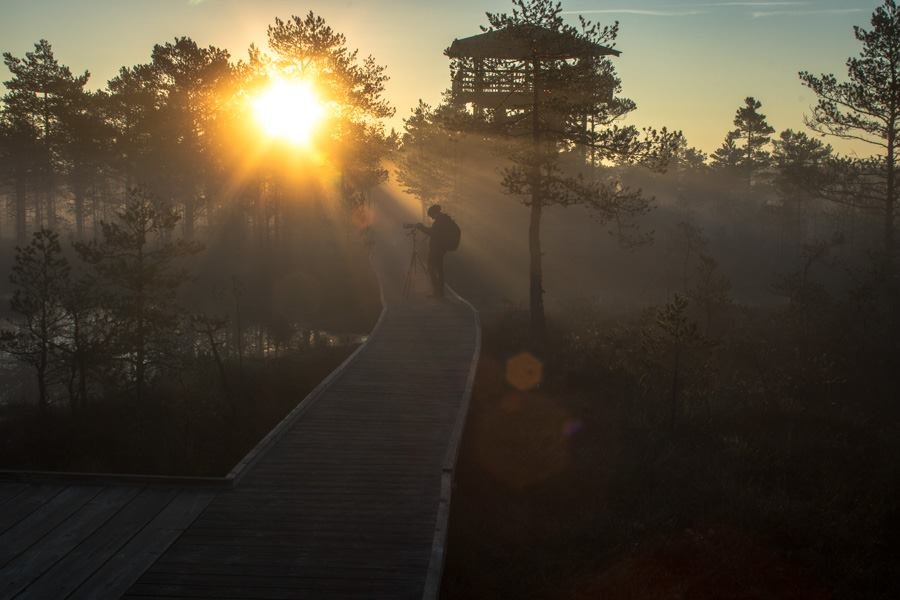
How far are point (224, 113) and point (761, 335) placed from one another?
29.8 metres

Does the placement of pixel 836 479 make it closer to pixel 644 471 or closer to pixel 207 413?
pixel 644 471

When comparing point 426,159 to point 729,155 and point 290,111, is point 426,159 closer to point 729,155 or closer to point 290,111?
point 290,111

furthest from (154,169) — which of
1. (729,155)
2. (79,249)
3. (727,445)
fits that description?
(729,155)

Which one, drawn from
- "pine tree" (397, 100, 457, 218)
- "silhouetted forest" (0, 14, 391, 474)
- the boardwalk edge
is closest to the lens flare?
"silhouetted forest" (0, 14, 391, 474)

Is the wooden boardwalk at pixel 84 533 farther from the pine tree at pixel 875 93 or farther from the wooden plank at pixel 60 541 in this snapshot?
the pine tree at pixel 875 93

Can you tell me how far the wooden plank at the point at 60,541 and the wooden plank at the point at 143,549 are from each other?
0.64 m

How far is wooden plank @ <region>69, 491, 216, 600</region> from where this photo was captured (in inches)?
312

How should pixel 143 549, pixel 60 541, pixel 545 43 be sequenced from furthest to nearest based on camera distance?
pixel 545 43 → pixel 60 541 → pixel 143 549

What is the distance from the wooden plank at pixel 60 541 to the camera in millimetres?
8109

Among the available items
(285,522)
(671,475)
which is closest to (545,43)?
(671,475)

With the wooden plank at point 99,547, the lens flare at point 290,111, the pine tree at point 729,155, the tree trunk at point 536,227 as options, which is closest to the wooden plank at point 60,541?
the wooden plank at point 99,547

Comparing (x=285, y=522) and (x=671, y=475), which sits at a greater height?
(x=285, y=522)

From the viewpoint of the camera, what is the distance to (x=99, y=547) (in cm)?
886

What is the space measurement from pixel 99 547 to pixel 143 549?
1.75 feet
